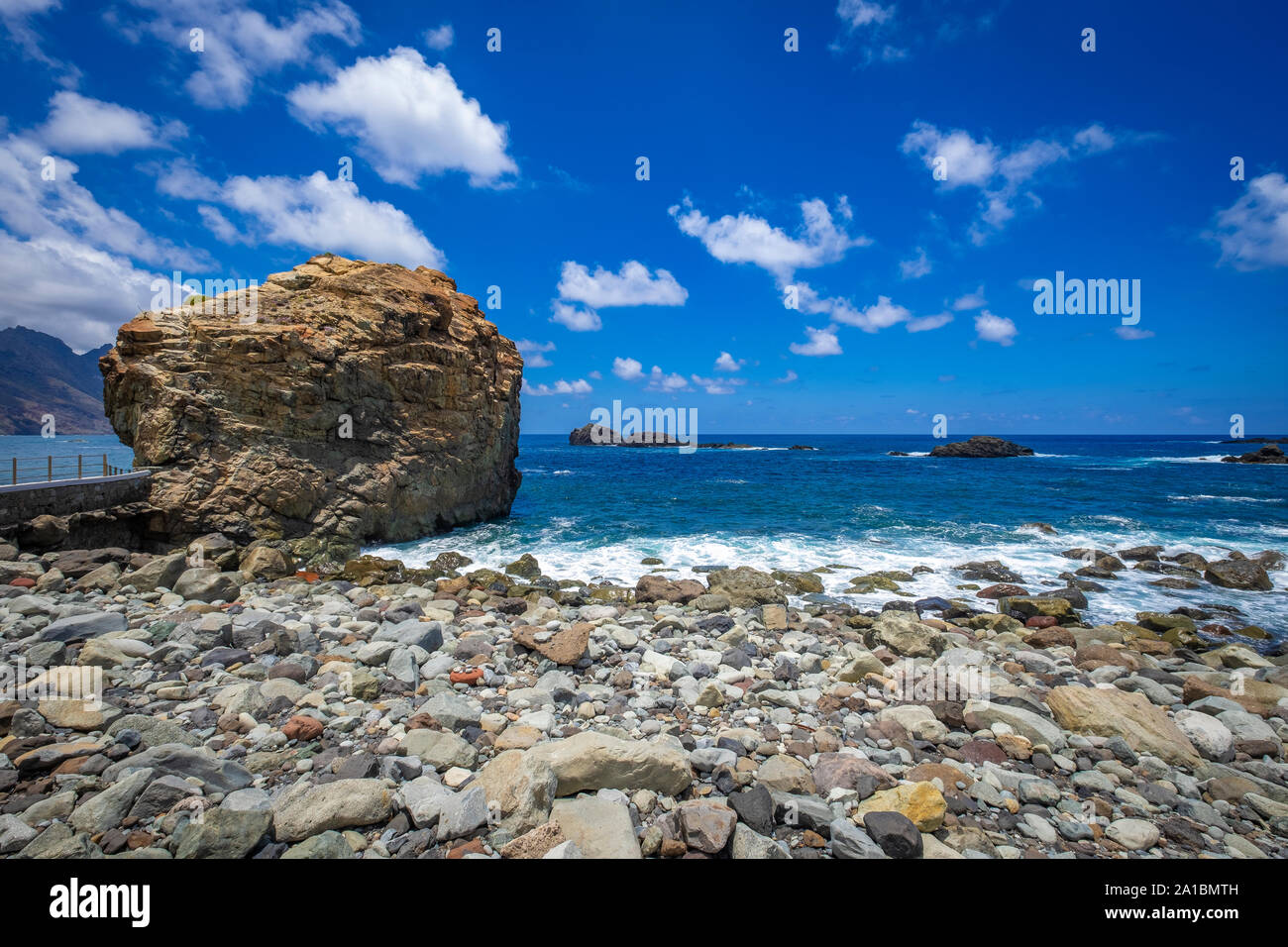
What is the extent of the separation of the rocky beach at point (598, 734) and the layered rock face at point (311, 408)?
21.3 ft

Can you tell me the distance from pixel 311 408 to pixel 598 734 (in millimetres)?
18413

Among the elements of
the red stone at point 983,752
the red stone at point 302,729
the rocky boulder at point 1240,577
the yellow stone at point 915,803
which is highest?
the red stone at point 302,729

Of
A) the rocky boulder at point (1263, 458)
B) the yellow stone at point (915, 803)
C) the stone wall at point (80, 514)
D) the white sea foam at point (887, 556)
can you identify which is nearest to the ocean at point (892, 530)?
the white sea foam at point (887, 556)

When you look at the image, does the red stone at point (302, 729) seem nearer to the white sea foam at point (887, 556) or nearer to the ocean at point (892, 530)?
the white sea foam at point (887, 556)

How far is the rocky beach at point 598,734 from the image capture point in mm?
4180

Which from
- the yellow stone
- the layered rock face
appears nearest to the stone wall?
the layered rock face

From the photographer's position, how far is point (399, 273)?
2172cm

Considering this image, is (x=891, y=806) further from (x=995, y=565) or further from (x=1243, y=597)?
(x=1243, y=597)

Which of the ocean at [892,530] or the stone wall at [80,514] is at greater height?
the stone wall at [80,514]

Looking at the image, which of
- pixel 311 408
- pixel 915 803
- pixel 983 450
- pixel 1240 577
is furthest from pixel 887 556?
pixel 983 450

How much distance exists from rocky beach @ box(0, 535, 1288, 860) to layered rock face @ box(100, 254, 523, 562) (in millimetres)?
6506

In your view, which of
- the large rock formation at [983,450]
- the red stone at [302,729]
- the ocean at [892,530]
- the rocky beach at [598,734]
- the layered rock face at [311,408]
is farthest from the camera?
the large rock formation at [983,450]

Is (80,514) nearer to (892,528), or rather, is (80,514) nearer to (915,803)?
(915,803)
